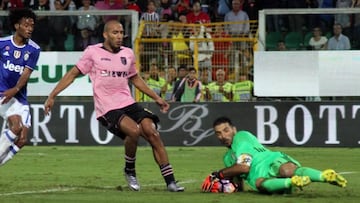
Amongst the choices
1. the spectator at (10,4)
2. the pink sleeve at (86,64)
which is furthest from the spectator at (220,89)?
the pink sleeve at (86,64)

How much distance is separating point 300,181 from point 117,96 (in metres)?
3.04

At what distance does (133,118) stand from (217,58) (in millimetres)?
9315

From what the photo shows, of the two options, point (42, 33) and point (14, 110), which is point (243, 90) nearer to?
point (42, 33)

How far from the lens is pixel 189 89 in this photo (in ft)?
73.9

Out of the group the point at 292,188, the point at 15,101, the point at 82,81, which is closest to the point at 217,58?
the point at 82,81

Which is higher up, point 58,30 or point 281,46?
point 58,30

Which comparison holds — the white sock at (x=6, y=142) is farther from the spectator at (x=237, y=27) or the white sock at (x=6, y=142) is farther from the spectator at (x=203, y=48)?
the spectator at (x=237, y=27)

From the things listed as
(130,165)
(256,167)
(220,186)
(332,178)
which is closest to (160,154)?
(130,165)

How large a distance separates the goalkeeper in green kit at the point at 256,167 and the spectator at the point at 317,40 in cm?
974

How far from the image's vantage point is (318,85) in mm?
22297

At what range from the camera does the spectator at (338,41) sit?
72.4 ft

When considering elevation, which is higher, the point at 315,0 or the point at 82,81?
the point at 315,0

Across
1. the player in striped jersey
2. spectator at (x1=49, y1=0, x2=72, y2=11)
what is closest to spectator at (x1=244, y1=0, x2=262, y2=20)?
spectator at (x1=49, y1=0, x2=72, y2=11)

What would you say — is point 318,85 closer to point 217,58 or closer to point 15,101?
point 217,58
